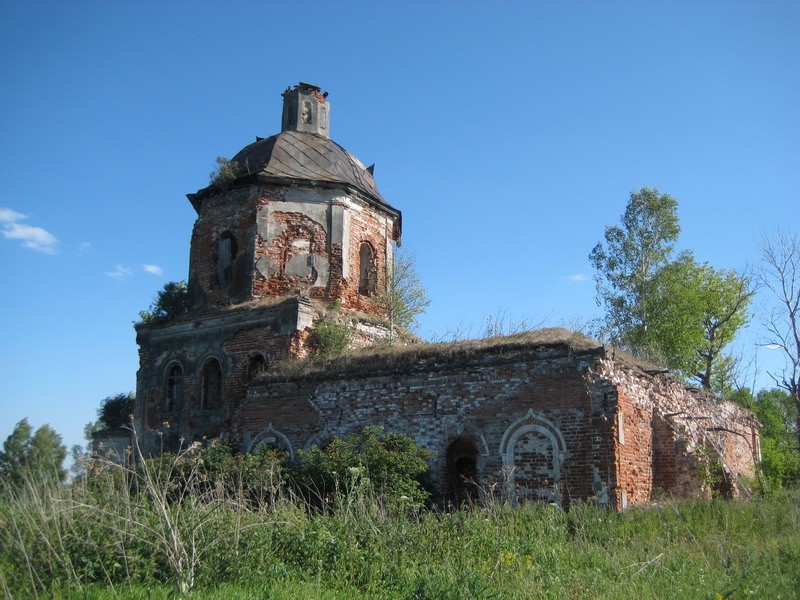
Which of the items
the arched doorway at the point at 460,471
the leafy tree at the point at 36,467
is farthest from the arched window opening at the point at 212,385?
the leafy tree at the point at 36,467

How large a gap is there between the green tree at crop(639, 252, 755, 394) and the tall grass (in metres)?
17.3

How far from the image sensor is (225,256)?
18.0 metres

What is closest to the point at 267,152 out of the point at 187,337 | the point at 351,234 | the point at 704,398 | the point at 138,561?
the point at 351,234

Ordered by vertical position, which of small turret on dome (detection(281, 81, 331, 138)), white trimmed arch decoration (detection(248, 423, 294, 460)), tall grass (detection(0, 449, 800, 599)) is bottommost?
tall grass (detection(0, 449, 800, 599))

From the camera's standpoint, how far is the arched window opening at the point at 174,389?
55.5ft

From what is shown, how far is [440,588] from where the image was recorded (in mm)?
6602

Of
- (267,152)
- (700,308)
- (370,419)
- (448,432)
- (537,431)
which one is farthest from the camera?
(700,308)

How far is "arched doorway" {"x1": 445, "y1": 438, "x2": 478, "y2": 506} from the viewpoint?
12477mm

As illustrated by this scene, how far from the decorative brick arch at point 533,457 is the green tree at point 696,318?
1449 cm

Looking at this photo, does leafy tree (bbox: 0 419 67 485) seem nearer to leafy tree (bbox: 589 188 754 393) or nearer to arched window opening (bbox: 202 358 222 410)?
arched window opening (bbox: 202 358 222 410)

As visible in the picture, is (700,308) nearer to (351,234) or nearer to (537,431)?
(351,234)

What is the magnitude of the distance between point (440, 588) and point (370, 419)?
694 centimetres

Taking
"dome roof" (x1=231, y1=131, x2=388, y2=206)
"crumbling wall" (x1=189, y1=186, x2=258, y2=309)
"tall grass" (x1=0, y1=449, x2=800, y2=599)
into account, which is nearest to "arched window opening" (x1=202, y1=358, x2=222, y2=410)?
"crumbling wall" (x1=189, y1=186, x2=258, y2=309)

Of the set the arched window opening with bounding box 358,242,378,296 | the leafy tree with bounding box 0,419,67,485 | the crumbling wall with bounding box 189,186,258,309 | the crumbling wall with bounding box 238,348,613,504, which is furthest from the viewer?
the arched window opening with bounding box 358,242,378,296
